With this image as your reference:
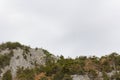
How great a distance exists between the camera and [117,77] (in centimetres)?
3675

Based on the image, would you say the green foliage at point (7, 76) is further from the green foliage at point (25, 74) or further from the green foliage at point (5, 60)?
the green foliage at point (5, 60)

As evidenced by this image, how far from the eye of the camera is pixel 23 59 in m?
44.5

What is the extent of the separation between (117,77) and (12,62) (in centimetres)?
1379

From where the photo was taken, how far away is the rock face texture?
4245 centimetres

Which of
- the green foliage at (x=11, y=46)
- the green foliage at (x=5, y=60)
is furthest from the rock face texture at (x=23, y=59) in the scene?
the green foliage at (x=11, y=46)

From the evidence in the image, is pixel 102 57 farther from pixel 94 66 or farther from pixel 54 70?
pixel 54 70

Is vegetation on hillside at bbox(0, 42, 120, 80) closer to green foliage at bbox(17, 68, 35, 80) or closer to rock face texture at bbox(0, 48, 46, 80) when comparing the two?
green foliage at bbox(17, 68, 35, 80)

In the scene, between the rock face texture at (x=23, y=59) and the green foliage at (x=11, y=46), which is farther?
the green foliage at (x=11, y=46)

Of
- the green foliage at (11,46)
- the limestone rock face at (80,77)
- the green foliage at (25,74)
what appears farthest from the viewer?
the green foliage at (11,46)

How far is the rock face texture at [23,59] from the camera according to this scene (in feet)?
139

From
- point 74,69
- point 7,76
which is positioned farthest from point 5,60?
point 74,69

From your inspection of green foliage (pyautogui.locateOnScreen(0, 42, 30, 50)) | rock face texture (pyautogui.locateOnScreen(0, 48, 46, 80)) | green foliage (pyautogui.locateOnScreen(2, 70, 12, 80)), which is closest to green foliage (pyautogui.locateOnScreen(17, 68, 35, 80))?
rock face texture (pyautogui.locateOnScreen(0, 48, 46, 80))

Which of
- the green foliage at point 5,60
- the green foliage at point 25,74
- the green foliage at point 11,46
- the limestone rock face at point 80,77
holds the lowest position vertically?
the limestone rock face at point 80,77

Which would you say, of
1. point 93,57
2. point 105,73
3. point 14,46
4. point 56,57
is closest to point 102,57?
point 93,57
